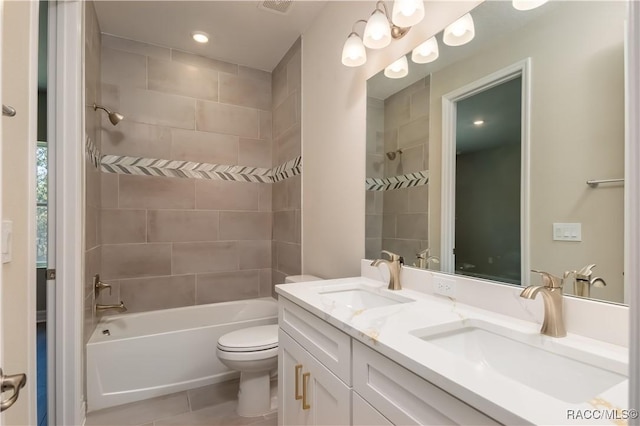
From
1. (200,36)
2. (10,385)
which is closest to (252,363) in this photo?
(10,385)

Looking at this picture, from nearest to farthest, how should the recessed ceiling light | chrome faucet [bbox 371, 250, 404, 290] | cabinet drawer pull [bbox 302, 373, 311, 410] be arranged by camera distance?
cabinet drawer pull [bbox 302, 373, 311, 410], chrome faucet [bbox 371, 250, 404, 290], the recessed ceiling light

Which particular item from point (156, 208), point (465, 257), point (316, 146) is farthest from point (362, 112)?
point (156, 208)

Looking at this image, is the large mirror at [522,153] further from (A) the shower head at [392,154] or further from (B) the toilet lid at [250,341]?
(B) the toilet lid at [250,341]

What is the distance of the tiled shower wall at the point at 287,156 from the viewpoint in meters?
2.61

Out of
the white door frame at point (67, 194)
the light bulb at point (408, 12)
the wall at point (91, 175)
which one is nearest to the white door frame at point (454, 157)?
the light bulb at point (408, 12)

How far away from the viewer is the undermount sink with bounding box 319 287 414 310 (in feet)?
4.81

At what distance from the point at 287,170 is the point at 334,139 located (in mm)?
774

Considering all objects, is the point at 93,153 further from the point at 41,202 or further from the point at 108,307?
the point at 108,307

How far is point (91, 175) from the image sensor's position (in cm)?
203

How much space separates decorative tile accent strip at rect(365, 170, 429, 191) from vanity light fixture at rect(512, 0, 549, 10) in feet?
2.20

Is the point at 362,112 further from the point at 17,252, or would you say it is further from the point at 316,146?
the point at 17,252

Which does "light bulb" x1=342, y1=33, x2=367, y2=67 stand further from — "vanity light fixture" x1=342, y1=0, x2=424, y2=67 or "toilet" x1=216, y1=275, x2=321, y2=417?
"toilet" x1=216, y1=275, x2=321, y2=417

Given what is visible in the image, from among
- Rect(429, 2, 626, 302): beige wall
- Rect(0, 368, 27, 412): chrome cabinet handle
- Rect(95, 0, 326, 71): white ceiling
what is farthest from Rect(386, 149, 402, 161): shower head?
Rect(0, 368, 27, 412): chrome cabinet handle

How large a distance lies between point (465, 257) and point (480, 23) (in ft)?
2.98
